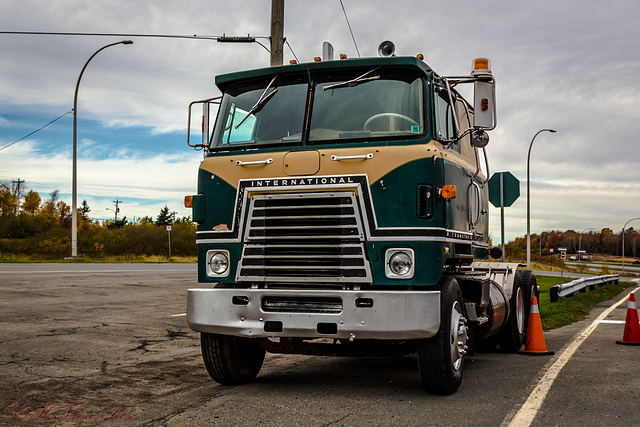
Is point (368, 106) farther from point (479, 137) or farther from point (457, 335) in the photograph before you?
point (457, 335)

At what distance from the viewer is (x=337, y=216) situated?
5.63 meters

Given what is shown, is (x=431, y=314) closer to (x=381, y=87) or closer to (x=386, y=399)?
(x=386, y=399)

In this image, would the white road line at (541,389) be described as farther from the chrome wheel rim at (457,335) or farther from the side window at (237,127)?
the side window at (237,127)

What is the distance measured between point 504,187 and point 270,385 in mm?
4975

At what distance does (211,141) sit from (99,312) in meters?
6.33

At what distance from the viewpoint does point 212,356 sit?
6.22 metres

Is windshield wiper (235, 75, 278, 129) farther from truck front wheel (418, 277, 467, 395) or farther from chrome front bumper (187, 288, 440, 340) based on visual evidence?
truck front wheel (418, 277, 467, 395)

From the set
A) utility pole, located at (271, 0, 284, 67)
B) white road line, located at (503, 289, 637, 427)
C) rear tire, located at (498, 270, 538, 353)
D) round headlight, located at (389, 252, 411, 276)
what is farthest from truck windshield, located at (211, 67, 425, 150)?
utility pole, located at (271, 0, 284, 67)

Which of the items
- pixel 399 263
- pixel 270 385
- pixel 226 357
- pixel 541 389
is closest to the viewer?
pixel 399 263

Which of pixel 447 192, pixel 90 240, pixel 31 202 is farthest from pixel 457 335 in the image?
pixel 31 202

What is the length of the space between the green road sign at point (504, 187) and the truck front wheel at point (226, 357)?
458cm

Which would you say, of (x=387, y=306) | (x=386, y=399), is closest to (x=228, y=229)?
(x=387, y=306)

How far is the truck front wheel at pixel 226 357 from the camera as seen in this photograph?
20.4 ft

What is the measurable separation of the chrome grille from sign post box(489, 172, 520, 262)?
4389 mm
